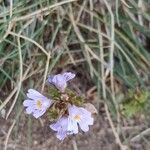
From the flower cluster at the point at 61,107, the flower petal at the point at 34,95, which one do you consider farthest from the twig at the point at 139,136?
the flower petal at the point at 34,95

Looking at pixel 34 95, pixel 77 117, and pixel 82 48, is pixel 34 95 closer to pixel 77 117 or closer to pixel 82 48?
pixel 77 117

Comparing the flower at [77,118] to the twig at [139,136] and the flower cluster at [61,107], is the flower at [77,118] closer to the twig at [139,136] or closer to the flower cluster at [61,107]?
the flower cluster at [61,107]

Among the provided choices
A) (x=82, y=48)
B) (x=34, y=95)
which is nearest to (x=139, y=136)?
(x=82, y=48)

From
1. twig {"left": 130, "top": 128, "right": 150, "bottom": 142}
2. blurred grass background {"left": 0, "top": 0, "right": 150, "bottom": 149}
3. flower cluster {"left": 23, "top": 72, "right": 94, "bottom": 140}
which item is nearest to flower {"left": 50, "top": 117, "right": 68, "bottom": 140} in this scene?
flower cluster {"left": 23, "top": 72, "right": 94, "bottom": 140}

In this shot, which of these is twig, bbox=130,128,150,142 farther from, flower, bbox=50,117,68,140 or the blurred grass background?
flower, bbox=50,117,68,140

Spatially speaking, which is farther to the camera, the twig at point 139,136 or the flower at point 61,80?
the twig at point 139,136

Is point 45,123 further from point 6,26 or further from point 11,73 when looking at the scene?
point 6,26
